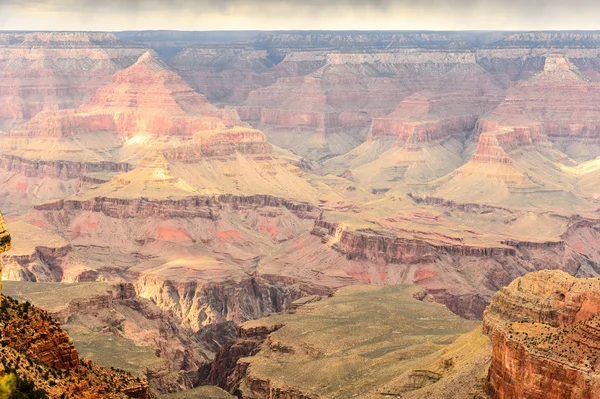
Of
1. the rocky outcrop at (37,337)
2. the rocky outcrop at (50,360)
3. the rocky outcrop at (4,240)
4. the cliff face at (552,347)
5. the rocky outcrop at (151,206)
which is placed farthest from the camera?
the rocky outcrop at (151,206)

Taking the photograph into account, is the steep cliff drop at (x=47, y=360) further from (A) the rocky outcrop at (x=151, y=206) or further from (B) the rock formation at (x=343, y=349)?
(A) the rocky outcrop at (x=151, y=206)

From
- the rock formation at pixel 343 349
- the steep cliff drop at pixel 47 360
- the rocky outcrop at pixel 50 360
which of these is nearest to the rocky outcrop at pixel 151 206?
the rock formation at pixel 343 349

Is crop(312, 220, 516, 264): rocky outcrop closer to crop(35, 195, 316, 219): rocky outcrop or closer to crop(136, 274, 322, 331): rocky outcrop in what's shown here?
crop(136, 274, 322, 331): rocky outcrop

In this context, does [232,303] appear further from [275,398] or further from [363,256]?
[275,398]

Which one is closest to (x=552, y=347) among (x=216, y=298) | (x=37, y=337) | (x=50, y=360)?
(x=50, y=360)

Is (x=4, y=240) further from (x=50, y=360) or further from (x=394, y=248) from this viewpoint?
(x=394, y=248)

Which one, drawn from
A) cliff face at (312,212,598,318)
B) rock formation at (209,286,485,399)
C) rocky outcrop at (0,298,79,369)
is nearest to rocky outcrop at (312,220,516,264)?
cliff face at (312,212,598,318)

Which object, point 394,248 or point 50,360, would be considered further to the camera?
point 394,248

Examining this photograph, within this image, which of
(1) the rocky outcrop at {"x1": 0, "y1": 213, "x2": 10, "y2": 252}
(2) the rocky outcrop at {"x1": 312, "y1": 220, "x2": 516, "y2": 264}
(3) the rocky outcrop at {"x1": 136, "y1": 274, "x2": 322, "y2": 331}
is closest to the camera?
(1) the rocky outcrop at {"x1": 0, "y1": 213, "x2": 10, "y2": 252}
